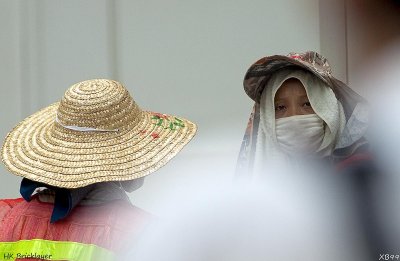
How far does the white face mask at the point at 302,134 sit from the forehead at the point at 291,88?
0.10m

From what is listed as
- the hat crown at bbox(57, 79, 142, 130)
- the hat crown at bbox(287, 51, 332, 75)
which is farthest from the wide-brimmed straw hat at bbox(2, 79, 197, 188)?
the hat crown at bbox(287, 51, 332, 75)

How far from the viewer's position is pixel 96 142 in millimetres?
2486

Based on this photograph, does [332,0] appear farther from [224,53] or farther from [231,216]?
[231,216]

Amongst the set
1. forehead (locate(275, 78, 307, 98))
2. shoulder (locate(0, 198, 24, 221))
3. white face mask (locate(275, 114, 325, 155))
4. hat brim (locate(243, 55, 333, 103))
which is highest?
hat brim (locate(243, 55, 333, 103))

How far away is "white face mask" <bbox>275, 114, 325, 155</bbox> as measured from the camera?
101 inches

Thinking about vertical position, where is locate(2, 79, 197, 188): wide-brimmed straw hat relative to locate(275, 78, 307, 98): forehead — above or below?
below

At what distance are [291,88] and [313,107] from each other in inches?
4.8

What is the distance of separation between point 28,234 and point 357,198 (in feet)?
3.37

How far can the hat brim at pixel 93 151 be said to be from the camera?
2.39 meters

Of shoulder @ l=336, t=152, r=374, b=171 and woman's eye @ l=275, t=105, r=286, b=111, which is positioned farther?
woman's eye @ l=275, t=105, r=286, b=111

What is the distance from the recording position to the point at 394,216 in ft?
6.49

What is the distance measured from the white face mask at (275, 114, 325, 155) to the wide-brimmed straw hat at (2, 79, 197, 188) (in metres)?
0.33

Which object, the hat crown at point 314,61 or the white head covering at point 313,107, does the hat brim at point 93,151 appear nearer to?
the white head covering at point 313,107

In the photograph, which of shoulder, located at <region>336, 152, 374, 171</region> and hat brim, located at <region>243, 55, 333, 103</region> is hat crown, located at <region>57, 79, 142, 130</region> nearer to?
hat brim, located at <region>243, 55, 333, 103</region>
